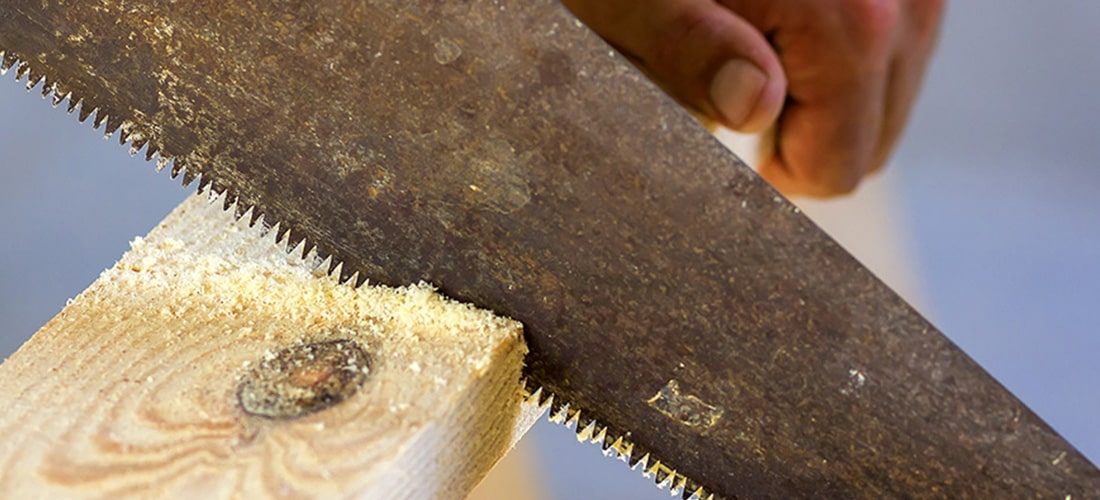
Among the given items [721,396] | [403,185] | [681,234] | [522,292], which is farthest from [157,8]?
[721,396]

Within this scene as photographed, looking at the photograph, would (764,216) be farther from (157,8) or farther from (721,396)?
(157,8)

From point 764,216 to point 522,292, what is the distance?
11.3 inches

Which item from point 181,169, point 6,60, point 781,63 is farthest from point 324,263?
point 781,63

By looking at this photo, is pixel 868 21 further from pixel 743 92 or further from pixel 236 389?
pixel 236 389

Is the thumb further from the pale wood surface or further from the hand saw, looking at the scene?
the pale wood surface

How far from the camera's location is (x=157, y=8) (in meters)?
1.15

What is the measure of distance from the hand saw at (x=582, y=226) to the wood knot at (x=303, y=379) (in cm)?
16

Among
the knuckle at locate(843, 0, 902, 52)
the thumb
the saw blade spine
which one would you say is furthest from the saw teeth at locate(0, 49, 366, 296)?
the knuckle at locate(843, 0, 902, 52)

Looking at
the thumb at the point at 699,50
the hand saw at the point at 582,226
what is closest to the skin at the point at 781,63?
the thumb at the point at 699,50

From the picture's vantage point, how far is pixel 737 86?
3.89ft

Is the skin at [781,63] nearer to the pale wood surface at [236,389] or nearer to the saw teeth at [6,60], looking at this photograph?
the pale wood surface at [236,389]

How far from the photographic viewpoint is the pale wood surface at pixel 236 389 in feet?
3.05

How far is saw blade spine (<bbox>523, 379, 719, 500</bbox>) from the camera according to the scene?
1.16m

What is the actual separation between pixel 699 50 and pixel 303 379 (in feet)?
1.91
